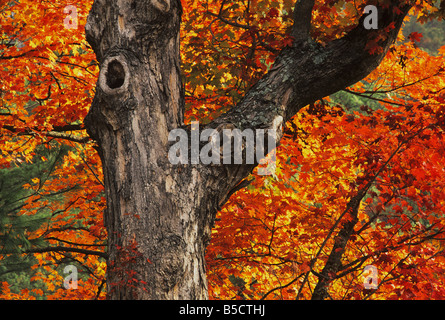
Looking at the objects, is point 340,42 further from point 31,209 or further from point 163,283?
point 31,209

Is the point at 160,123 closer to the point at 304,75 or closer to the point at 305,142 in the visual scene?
the point at 304,75

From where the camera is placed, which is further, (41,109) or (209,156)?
(41,109)

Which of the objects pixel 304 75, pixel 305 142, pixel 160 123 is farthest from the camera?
pixel 305 142

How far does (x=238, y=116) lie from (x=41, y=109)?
14.0ft

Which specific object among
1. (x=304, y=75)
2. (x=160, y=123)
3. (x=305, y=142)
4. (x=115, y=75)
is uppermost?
(x=305, y=142)

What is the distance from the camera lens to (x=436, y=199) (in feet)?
14.2

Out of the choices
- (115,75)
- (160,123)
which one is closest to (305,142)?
(160,123)

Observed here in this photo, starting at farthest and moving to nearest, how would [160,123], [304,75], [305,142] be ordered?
[305,142] < [304,75] < [160,123]

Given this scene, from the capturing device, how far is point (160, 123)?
285 centimetres

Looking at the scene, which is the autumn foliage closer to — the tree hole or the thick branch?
the thick branch

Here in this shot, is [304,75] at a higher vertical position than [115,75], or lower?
higher

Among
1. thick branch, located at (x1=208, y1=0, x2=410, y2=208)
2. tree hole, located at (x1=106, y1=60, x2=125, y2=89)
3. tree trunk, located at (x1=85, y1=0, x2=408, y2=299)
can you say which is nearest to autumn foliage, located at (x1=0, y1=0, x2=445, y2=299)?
thick branch, located at (x1=208, y1=0, x2=410, y2=208)

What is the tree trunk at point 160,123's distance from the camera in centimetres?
256

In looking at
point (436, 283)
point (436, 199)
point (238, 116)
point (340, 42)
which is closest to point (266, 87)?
point (238, 116)
